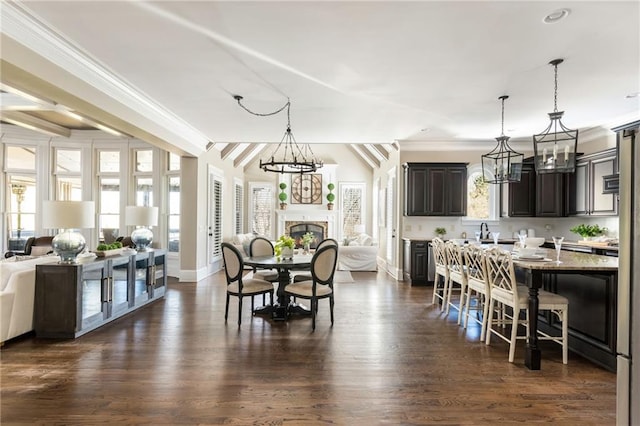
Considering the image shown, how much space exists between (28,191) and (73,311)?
16.7 feet

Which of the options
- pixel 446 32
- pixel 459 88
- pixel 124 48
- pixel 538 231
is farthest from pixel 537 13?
pixel 538 231

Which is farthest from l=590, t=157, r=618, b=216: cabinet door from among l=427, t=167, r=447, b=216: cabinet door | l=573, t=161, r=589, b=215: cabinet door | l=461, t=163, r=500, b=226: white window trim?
l=427, t=167, r=447, b=216: cabinet door

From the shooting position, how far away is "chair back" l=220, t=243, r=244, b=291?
13.6 ft

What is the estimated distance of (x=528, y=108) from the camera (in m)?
4.92

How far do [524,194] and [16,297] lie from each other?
790cm

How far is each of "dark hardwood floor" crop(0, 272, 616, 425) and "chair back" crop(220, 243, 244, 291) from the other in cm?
57

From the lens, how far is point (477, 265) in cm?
396

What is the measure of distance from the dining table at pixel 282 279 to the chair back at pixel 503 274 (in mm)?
2057

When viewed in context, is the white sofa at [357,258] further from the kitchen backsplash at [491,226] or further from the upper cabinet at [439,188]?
the upper cabinet at [439,188]

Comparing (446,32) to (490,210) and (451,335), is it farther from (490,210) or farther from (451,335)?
(490,210)

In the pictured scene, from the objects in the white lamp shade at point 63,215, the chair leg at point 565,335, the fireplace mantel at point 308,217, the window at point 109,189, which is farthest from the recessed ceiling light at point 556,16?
the fireplace mantel at point 308,217

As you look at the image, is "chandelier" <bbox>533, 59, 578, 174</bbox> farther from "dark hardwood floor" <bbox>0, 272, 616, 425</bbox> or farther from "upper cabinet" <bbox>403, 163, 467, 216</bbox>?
"upper cabinet" <bbox>403, 163, 467, 216</bbox>

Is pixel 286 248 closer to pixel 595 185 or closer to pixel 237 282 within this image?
pixel 237 282

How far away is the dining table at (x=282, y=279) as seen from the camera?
431 cm
